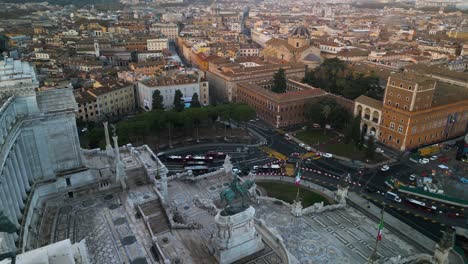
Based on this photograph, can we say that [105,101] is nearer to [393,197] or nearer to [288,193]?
[288,193]

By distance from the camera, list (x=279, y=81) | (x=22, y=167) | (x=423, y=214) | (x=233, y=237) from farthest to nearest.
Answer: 1. (x=279, y=81)
2. (x=423, y=214)
3. (x=22, y=167)
4. (x=233, y=237)

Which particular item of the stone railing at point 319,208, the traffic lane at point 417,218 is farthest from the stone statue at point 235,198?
the traffic lane at point 417,218

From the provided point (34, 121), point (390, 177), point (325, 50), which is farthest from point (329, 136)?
point (325, 50)

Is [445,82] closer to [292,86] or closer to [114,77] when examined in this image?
[292,86]

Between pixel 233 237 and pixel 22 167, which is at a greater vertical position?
pixel 22 167

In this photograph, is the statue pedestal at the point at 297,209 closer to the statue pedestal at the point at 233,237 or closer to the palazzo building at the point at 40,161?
the statue pedestal at the point at 233,237

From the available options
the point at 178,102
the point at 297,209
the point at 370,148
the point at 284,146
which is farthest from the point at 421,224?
the point at 178,102
